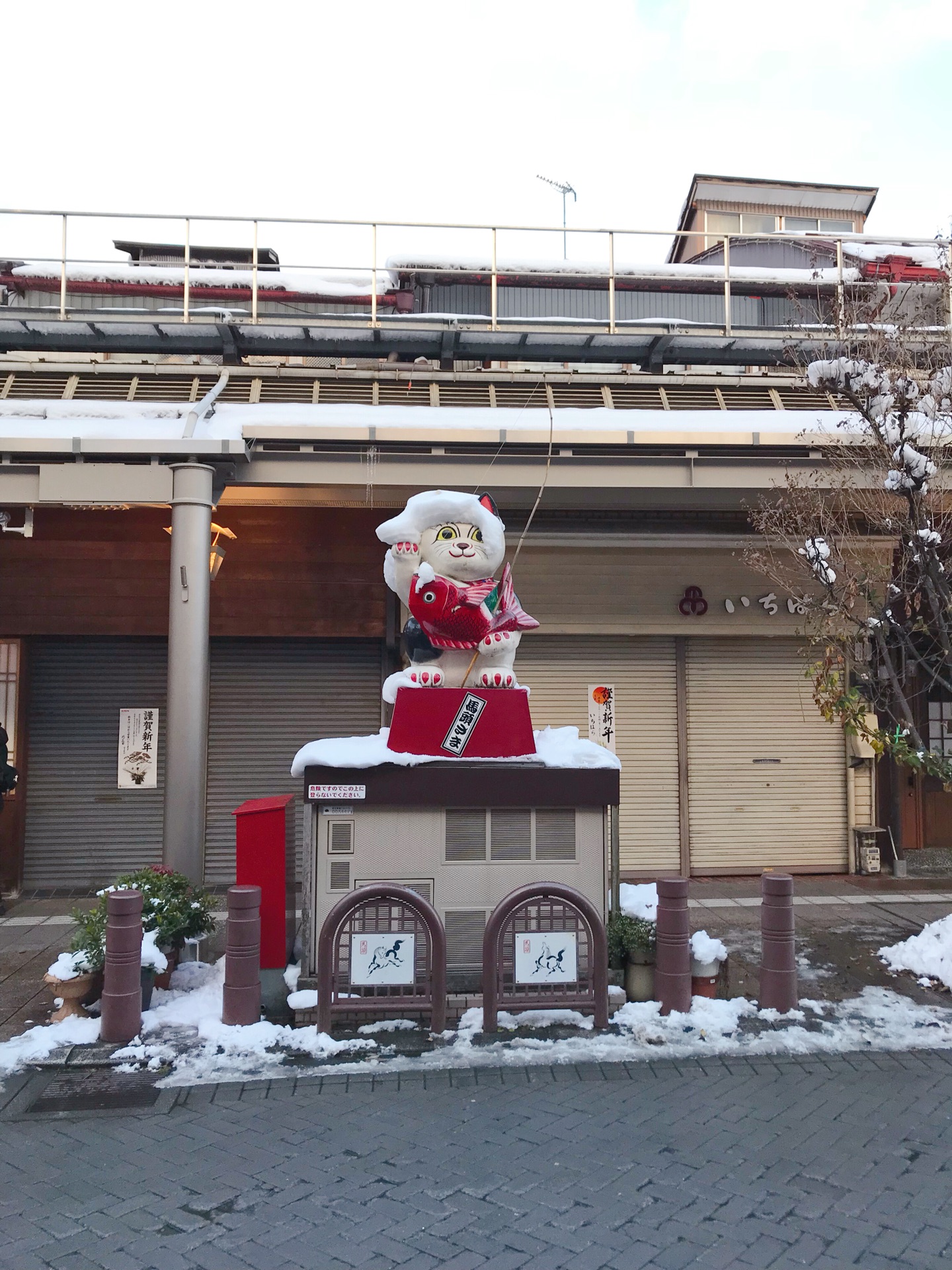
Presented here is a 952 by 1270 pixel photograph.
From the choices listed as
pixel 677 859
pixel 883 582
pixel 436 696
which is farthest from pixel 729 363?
pixel 436 696

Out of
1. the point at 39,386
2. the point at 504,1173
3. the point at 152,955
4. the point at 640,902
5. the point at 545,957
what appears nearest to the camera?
the point at 504,1173

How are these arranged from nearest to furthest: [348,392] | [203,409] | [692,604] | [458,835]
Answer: [458,835], [203,409], [348,392], [692,604]

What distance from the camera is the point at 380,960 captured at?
6.12m

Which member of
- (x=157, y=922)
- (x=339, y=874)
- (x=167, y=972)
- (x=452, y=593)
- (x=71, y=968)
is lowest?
(x=167, y=972)

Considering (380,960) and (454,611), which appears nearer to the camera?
(380,960)

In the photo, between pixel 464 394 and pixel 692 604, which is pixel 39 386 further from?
pixel 692 604

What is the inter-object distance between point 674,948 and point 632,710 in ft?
18.7

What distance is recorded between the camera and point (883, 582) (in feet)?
30.5

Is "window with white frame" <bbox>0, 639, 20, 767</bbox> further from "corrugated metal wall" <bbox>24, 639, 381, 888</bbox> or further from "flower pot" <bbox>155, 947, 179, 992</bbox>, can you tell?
"flower pot" <bbox>155, 947, 179, 992</bbox>

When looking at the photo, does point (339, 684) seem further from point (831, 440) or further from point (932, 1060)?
point (932, 1060)

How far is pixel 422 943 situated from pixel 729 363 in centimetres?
1006

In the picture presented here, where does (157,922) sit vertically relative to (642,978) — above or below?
above

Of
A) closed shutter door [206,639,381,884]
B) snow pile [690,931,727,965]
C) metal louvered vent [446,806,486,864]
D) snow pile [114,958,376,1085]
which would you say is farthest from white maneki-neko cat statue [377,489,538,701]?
closed shutter door [206,639,381,884]

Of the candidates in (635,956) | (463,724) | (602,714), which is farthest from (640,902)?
(602,714)
